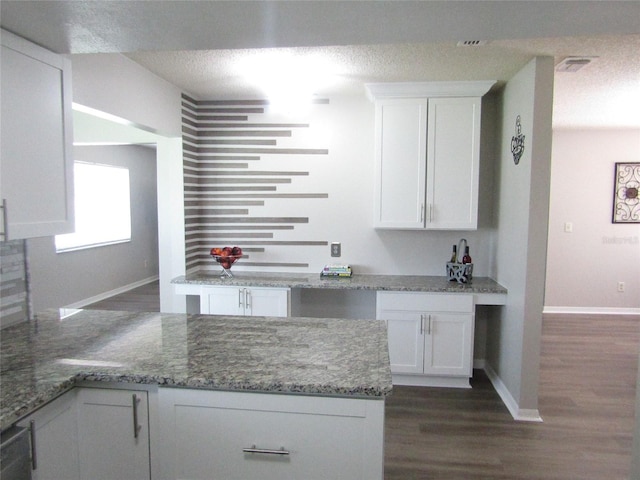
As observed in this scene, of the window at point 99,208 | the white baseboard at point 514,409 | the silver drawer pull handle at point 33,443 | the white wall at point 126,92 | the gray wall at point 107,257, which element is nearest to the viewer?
the silver drawer pull handle at point 33,443

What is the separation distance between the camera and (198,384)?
4.66ft

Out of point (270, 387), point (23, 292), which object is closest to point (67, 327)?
point (23, 292)

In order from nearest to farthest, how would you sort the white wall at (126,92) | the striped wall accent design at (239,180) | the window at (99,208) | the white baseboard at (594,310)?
the white wall at (126,92) < the striped wall accent design at (239,180) < the white baseboard at (594,310) < the window at (99,208)

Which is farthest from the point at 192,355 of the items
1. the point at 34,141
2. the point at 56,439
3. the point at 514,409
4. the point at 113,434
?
the point at 514,409

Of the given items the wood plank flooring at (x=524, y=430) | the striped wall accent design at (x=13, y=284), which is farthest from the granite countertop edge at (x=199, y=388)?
the wood plank flooring at (x=524, y=430)

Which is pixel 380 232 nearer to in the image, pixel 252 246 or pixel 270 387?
pixel 252 246

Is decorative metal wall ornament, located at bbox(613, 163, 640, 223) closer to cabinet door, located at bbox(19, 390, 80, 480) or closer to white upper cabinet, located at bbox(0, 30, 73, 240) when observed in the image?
white upper cabinet, located at bbox(0, 30, 73, 240)

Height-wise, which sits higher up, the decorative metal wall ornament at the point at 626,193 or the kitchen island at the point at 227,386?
the decorative metal wall ornament at the point at 626,193

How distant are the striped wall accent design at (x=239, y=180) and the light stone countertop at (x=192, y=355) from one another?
1.64 metres

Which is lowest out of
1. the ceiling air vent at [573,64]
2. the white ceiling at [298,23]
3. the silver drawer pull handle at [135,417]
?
the silver drawer pull handle at [135,417]

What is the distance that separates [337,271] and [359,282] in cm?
27

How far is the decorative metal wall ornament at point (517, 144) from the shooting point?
2.87 metres

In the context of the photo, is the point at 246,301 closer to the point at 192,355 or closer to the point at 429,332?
the point at 429,332

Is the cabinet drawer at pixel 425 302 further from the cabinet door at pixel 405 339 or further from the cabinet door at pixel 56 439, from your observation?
the cabinet door at pixel 56 439
